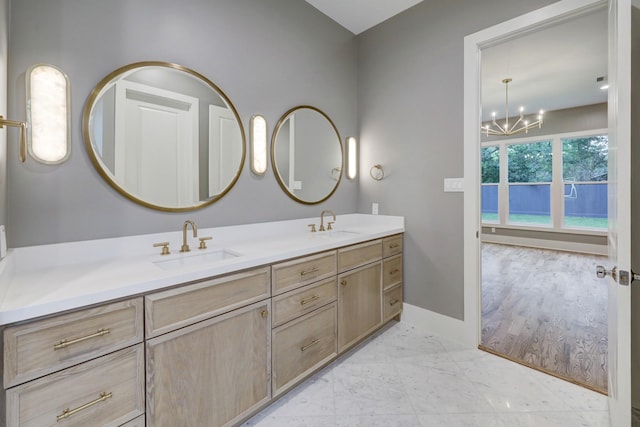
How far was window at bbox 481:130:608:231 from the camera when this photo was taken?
5.55 m

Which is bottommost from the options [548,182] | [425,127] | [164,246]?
[164,246]

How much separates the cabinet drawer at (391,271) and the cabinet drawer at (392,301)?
2.3 inches

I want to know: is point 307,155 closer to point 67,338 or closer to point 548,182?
point 67,338

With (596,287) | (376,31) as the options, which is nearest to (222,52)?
(376,31)

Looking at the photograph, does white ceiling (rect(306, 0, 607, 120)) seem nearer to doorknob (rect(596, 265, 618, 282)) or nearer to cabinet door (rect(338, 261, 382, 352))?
doorknob (rect(596, 265, 618, 282))

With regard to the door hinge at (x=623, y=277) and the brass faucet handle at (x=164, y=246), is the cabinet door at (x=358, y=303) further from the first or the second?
Result: the door hinge at (x=623, y=277)

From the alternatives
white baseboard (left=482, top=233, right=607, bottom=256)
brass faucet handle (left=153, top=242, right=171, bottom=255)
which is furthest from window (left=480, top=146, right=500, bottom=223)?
brass faucet handle (left=153, top=242, right=171, bottom=255)

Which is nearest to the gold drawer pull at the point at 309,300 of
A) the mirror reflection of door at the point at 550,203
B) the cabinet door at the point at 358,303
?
the cabinet door at the point at 358,303

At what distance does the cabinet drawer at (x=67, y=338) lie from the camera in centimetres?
86

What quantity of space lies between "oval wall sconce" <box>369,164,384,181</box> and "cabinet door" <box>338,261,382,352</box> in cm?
91

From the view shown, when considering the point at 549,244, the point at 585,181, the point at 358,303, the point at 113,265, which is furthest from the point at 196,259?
the point at 585,181

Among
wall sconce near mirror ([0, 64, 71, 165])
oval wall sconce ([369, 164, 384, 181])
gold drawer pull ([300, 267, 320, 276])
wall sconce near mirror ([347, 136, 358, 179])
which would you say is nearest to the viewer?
wall sconce near mirror ([0, 64, 71, 165])

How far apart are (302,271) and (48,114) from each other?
4.69 feet

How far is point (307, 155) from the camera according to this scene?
101 inches
